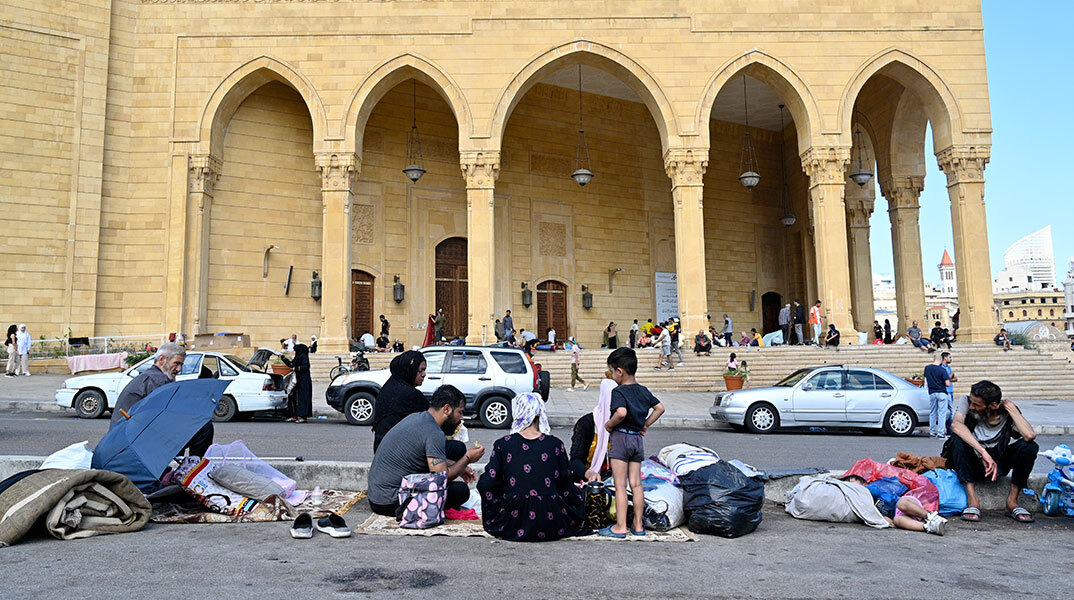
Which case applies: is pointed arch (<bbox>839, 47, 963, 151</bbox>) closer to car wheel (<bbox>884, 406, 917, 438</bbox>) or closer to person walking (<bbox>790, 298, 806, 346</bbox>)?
person walking (<bbox>790, 298, 806, 346</bbox>)

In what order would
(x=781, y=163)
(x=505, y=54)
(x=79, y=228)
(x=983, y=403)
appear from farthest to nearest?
(x=781, y=163), (x=505, y=54), (x=79, y=228), (x=983, y=403)

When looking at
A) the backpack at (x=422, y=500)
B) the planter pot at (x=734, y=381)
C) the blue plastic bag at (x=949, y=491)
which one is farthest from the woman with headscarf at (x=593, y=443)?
the planter pot at (x=734, y=381)

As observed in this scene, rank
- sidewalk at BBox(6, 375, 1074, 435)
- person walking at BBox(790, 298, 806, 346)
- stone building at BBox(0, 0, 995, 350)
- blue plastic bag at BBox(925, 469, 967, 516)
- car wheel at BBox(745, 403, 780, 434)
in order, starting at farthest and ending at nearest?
1. person walking at BBox(790, 298, 806, 346)
2. stone building at BBox(0, 0, 995, 350)
3. sidewalk at BBox(6, 375, 1074, 435)
4. car wheel at BBox(745, 403, 780, 434)
5. blue plastic bag at BBox(925, 469, 967, 516)

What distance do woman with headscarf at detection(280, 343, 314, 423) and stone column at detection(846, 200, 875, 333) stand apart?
20.2m

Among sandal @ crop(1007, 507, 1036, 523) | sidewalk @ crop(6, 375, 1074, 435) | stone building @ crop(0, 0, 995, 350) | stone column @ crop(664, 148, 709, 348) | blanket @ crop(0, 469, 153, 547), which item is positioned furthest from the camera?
stone column @ crop(664, 148, 709, 348)

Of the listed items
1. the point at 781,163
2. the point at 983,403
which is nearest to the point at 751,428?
the point at 983,403

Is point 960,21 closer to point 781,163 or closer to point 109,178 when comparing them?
point 781,163

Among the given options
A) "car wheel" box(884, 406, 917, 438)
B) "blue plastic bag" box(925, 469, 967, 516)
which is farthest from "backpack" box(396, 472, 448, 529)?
"car wheel" box(884, 406, 917, 438)

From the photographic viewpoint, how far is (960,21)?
1984 centimetres

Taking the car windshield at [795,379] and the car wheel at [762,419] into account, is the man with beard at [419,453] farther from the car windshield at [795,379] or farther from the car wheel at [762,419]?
the car windshield at [795,379]

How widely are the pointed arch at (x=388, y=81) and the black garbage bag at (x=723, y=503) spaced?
15812 millimetres

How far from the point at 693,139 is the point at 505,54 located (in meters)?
5.71

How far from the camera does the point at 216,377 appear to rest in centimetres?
1128

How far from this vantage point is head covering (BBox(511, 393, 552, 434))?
14.7 ft
